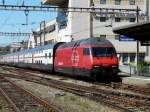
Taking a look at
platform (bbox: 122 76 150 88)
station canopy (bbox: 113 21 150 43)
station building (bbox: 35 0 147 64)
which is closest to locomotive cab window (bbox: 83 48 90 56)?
station canopy (bbox: 113 21 150 43)

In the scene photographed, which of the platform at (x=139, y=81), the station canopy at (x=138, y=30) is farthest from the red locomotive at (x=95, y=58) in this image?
the station canopy at (x=138, y=30)

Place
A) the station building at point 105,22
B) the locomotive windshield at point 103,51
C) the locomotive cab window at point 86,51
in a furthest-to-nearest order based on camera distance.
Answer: the station building at point 105,22 → the locomotive cab window at point 86,51 → the locomotive windshield at point 103,51

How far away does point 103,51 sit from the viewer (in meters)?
31.8

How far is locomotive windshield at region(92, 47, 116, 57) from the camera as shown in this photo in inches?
1238

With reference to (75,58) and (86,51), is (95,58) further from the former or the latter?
(75,58)


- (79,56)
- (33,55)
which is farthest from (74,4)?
(79,56)

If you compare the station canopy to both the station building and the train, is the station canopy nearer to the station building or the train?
the train

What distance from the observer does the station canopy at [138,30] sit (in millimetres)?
26108

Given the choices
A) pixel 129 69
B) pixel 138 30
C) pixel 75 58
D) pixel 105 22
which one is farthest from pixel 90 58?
pixel 105 22

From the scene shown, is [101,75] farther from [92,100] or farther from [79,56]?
[92,100]

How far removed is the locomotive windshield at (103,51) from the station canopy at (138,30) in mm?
1410

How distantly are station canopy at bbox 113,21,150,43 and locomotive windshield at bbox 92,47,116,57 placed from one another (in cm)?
141

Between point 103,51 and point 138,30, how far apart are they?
3740 millimetres

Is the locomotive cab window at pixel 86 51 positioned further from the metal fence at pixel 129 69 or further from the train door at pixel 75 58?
the metal fence at pixel 129 69
